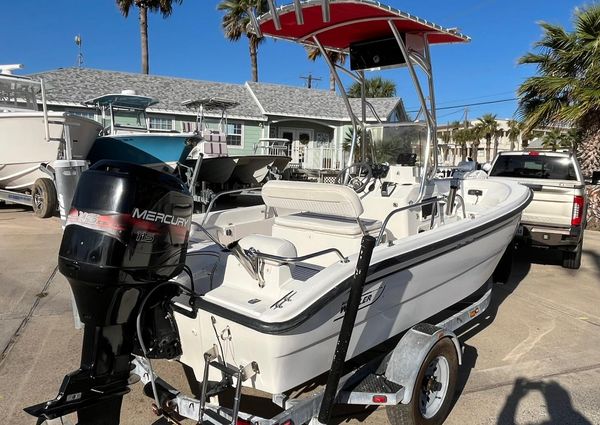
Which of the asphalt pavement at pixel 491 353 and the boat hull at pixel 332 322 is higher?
the boat hull at pixel 332 322

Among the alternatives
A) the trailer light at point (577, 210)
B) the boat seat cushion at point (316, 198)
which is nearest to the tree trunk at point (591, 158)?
the trailer light at point (577, 210)

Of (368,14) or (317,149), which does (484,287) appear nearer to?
(368,14)

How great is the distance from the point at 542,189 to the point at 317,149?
12522 millimetres

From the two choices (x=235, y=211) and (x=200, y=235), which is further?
(x=235, y=211)

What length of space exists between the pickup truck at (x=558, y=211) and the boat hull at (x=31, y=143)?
805 cm

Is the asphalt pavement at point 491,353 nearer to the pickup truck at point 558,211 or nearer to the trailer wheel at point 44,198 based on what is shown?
the pickup truck at point 558,211

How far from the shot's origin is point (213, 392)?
2.31 m

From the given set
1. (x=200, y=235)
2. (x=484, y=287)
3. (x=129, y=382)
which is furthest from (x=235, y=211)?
(x=484, y=287)

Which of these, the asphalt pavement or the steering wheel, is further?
the steering wheel

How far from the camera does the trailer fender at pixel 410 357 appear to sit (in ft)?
8.59

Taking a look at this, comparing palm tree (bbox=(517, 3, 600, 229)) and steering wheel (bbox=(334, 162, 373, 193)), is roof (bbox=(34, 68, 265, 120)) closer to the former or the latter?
palm tree (bbox=(517, 3, 600, 229))

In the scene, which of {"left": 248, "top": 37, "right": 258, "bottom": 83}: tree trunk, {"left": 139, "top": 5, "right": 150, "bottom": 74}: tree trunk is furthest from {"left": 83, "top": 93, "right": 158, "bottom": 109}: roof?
{"left": 248, "top": 37, "right": 258, "bottom": 83}: tree trunk

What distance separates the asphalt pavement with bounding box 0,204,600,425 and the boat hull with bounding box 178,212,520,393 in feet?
2.22

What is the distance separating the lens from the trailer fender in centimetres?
262
